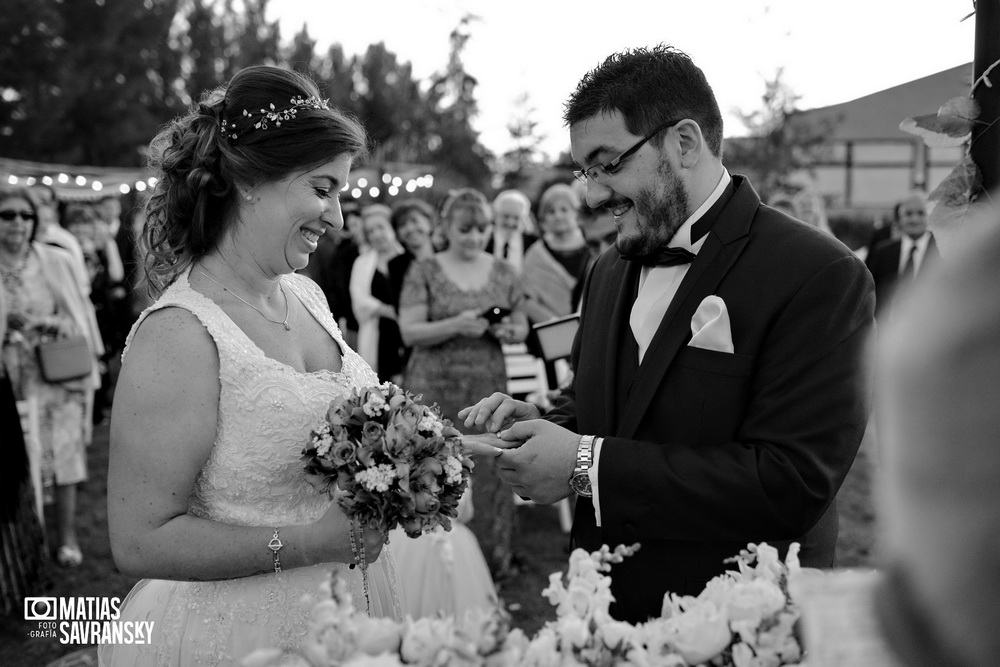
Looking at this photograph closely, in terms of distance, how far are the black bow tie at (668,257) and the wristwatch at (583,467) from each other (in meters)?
0.62

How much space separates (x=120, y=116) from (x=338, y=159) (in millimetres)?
37432

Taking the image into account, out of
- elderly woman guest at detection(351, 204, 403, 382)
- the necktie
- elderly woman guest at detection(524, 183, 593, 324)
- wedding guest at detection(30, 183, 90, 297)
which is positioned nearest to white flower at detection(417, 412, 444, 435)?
elderly woman guest at detection(524, 183, 593, 324)

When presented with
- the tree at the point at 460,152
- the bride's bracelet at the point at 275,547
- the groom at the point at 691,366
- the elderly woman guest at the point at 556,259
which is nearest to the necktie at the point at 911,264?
the elderly woman guest at the point at 556,259

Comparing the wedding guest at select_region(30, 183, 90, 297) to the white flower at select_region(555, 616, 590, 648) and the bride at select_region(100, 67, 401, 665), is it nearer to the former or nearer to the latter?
the bride at select_region(100, 67, 401, 665)

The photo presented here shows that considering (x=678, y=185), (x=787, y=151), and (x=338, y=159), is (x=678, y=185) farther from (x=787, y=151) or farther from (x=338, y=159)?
(x=787, y=151)

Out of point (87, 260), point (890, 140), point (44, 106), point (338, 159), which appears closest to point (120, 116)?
point (44, 106)

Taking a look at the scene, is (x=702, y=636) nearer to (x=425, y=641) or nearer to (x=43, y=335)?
(x=425, y=641)

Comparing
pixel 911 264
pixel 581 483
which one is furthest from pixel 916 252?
pixel 581 483

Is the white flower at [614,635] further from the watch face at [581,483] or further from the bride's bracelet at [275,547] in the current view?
the bride's bracelet at [275,547]

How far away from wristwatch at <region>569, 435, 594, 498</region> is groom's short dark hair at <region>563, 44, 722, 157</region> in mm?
937

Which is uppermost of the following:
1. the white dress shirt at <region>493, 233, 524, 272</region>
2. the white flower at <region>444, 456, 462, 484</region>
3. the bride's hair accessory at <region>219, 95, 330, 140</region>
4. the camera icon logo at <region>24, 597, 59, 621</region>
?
the bride's hair accessory at <region>219, 95, 330, 140</region>

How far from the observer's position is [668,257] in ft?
7.90

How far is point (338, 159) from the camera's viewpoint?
7.79ft

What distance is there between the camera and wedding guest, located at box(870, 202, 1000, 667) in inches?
23.0
